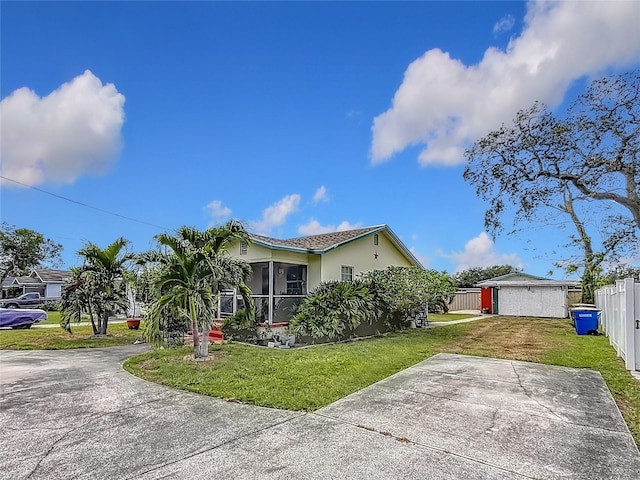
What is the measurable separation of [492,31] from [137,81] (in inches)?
461

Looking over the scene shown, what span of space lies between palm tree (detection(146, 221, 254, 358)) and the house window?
6.81m

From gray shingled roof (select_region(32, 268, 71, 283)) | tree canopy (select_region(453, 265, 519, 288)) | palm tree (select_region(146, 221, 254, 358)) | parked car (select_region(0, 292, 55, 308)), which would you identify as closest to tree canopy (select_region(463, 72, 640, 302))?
palm tree (select_region(146, 221, 254, 358))

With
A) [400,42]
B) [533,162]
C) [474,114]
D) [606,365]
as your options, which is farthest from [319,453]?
[533,162]

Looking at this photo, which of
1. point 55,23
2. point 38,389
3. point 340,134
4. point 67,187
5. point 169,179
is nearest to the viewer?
point 38,389

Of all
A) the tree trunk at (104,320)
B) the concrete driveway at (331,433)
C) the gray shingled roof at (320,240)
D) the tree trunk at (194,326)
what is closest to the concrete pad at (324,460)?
the concrete driveway at (331,433)

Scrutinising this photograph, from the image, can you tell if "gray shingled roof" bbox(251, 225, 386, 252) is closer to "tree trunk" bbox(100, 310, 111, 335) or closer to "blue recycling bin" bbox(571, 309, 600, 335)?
"tree trunk" bbox(100, 310, 111, 335)

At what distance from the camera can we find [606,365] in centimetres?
845

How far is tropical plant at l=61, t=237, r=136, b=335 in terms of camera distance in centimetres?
1327

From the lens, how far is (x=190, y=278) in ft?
29.0

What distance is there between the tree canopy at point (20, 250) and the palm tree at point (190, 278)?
36720mm

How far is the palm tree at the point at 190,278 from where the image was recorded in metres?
8.45

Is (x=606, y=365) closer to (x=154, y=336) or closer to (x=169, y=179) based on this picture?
(x=154, y=336)

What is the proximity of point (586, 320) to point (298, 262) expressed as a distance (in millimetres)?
10516

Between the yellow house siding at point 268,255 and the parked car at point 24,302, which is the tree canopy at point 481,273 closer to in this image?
the yellow house siding at point 268,255
